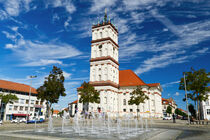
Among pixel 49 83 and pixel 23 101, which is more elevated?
pixel 49 83

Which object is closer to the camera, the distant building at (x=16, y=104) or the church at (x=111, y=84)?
the church at (x=111, y=84)

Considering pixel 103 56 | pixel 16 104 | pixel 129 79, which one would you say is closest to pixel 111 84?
pixel 103 56

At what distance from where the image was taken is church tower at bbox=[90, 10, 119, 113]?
179ft

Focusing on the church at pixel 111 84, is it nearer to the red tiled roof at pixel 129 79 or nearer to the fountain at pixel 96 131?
the red tiled roof at pixel 129 79

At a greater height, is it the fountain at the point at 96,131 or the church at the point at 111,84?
the church at the point at 111,84

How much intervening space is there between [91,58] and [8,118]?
3559cm

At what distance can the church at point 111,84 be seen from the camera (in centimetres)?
5481

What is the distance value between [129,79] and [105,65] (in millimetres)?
12629

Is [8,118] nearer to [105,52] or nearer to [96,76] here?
[96,76]

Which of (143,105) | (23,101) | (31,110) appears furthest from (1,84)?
(143,105)

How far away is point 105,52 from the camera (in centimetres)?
5791

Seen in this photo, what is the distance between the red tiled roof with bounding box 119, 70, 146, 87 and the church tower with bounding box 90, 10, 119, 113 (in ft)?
9.74

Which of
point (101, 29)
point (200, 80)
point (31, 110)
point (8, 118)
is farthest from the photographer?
point (31, 110)

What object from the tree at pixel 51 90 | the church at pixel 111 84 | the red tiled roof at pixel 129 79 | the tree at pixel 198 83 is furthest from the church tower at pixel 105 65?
the tree at pixel 198 83
